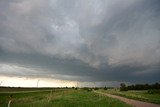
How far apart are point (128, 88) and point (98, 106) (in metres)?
122

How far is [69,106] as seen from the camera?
44.4 meters

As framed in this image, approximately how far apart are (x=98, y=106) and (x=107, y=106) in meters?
1.47

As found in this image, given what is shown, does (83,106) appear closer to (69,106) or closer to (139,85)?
(69,106)

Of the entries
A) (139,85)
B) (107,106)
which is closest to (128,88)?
(139,85)

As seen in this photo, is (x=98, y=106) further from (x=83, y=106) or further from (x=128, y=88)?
(x=128, y=88)

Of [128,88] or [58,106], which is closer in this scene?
[58,106]

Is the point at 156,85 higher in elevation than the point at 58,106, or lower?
higher

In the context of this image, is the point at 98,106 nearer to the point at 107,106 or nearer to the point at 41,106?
the point at 107,106

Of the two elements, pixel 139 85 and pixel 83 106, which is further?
pixel 139 85

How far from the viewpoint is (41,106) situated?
44406 millimetres

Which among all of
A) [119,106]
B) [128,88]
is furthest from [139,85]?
[119,106]

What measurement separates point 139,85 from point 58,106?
131 meters

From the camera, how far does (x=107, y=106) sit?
45.1 meters

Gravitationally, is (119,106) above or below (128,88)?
below
